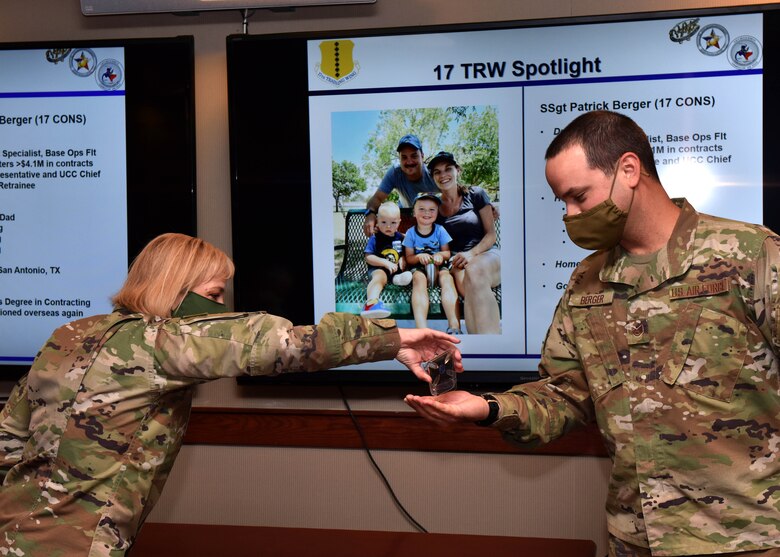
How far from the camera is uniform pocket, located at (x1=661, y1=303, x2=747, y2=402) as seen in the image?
173 centimetres

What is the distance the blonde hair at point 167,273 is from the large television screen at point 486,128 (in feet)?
3.22

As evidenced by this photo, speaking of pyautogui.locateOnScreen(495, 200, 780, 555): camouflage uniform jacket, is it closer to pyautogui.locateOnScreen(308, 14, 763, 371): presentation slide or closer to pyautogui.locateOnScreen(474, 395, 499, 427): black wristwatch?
pyautogui.locateOnScreen(474, 395, 499, 427): black wristwatch

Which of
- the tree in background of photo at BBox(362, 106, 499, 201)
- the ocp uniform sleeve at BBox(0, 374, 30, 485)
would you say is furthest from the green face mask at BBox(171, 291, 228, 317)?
the tree in background of photo at BBox(362, 106, 499, 201)

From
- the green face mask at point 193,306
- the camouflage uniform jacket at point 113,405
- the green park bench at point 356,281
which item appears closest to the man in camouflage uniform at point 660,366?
the camouflage uniform jacket at point 113,405

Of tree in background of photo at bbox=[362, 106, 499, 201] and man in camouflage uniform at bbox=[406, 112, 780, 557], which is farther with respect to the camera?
tree in background of photo at bbox=[362, 106, 499, 201]

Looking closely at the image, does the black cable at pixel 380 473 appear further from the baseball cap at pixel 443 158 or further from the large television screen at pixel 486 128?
the baseball cap at pixel 443 158

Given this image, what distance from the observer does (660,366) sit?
182 centimetres

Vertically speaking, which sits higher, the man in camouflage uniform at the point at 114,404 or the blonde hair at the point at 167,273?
the blonde hair at the point at 167,273

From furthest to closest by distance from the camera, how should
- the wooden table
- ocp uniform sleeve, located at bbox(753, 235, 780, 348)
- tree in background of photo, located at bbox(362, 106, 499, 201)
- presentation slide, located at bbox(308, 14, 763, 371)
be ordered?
tree in background of photo, located at bbox(362, 106, 499, 201) < presentation slide, located at bbox(308, 14, 763, 371) < the wooden table < ocp uniform sleeve, located at bbox(753, 235, 780, 348)

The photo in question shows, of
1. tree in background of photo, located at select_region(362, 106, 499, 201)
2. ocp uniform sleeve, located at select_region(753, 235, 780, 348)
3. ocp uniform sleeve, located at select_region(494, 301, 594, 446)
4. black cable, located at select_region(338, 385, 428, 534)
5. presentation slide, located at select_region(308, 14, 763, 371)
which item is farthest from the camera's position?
black cable, located at select_region(338, 385, 428, 534)

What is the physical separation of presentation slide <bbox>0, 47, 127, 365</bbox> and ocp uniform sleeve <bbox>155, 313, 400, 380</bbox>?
4.88 feet

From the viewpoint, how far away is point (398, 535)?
291 centimetres

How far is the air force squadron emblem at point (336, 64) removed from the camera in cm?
312

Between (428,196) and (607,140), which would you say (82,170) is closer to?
(428,196)
